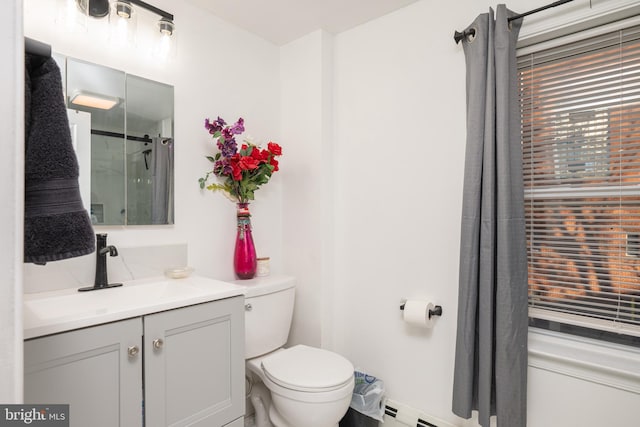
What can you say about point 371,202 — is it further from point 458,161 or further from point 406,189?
point 458,161

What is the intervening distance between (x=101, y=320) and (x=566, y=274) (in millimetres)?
1801

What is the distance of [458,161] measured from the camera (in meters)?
1.71

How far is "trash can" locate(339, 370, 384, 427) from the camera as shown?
1.82 meters

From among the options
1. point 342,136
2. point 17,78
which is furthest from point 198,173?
point 17,78

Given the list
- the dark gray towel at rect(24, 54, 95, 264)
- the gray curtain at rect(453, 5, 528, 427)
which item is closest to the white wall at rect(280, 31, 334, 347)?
the gray curtain at rect(453, 5, 528, 427)

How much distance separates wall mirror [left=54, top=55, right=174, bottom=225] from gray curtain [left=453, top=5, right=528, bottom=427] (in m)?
1.46

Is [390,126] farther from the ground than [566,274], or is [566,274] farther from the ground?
[390,126]

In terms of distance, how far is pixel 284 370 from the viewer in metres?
1.64

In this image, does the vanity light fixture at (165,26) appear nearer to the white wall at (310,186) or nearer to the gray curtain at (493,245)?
the white wall at (310,186)

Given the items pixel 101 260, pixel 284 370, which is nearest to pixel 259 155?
pixel 101 260

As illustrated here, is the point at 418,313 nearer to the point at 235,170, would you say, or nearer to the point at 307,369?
the point at 307,369

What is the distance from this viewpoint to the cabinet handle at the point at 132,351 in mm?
1118

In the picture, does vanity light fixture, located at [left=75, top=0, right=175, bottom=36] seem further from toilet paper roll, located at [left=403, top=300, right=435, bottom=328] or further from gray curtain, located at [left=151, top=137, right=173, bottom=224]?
toilet paper roll, located at [left=403, top=300, right=435, bottom=328]

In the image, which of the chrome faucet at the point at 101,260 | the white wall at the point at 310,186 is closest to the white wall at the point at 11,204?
the chrome faucet at the point at 101,260
